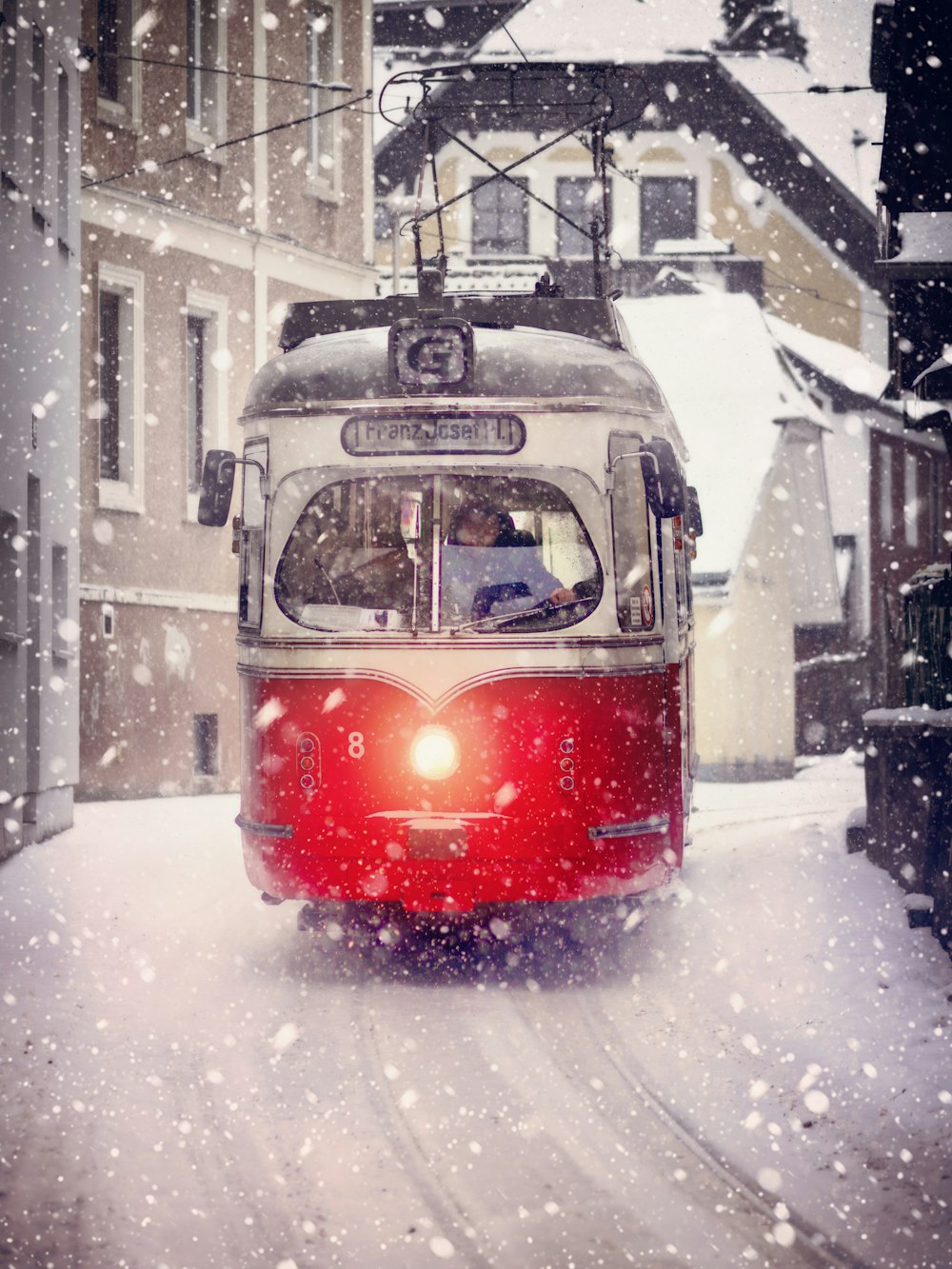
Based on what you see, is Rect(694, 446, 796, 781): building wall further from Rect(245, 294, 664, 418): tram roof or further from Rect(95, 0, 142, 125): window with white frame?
Rect(245, 294, 664, 418): tram roof

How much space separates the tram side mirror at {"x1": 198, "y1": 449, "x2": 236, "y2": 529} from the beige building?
35.1ft

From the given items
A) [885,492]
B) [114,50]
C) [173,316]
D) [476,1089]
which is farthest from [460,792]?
[885,492]

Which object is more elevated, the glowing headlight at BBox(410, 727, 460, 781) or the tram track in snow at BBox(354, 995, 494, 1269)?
the glowing headlight at BBox(410, 727, 460, 781)

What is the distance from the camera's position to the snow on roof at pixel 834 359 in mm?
42125

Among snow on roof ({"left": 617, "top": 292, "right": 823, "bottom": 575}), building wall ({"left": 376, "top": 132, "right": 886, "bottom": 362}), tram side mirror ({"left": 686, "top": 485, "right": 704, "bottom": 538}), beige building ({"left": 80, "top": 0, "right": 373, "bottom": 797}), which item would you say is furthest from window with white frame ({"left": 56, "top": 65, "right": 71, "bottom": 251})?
building wall ({"left": 376, "top": 132, "right": 886, "bottom": 362})

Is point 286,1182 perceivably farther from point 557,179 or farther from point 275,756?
point 557,179

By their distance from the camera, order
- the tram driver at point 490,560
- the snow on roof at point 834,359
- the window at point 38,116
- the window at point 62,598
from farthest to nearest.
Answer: the snow on roof at point 834,359 < the window at point 62,598 < the window at point 38,116 < the tram driver at point 490,560

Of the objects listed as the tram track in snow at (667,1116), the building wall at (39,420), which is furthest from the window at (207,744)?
the tram track in snow at (667,1116)

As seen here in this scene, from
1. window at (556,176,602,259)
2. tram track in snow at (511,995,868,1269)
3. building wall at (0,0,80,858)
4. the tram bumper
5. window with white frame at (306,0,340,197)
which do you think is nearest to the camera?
tram track in snow at (511,995,868,1269)

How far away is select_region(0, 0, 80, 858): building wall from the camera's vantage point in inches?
640

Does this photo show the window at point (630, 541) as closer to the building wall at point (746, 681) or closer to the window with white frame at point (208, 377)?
the window with white frame at point (208, 377)

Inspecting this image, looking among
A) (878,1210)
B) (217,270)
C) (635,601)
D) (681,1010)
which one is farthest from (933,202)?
(878,1210)

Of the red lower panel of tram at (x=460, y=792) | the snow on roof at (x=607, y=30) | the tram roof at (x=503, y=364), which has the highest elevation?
the snow on roof at (x=607, y=30)

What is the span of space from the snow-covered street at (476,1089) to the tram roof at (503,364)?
3.13 metres
